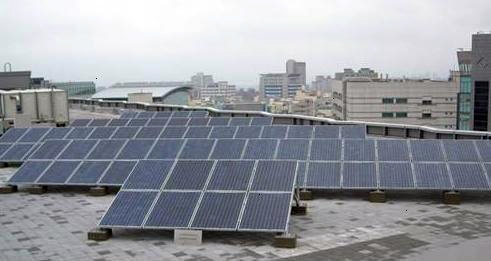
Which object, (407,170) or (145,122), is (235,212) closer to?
(407,170)

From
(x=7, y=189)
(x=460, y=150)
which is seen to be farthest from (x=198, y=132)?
(x=460, y=150)

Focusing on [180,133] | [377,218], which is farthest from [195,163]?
[180,133]

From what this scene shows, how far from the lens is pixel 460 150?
18234 mm

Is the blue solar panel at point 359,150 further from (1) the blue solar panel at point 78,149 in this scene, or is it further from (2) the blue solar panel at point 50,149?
(2) the blue solar panel at point 50,149

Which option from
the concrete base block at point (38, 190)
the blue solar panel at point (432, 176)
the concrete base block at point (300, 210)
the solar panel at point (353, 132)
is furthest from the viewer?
the solar panel at point (353, 132)

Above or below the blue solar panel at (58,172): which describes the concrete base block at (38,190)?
below

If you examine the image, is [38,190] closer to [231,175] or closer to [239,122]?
[231,175]

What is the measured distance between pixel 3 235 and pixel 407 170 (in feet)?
39.4

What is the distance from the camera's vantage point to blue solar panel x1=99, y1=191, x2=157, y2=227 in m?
13.7

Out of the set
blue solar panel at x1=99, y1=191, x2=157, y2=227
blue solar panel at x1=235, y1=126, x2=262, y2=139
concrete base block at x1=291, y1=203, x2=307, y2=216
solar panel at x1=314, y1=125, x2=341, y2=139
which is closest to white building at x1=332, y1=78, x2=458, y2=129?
blue solar panel at x1=235, y1=126, x2=262, y2=139

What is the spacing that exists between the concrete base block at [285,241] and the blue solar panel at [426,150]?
23.0 feet

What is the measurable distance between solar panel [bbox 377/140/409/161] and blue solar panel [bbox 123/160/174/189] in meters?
7.13

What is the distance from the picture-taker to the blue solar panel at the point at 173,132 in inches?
963

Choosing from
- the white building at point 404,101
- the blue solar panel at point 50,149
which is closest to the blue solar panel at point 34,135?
the blue solar panel at point 50,149
